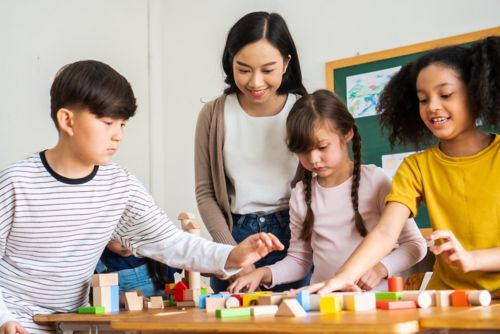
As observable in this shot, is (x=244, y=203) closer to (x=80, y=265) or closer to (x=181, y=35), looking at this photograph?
(x=80, y=265)

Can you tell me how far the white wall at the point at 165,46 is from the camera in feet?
10.1

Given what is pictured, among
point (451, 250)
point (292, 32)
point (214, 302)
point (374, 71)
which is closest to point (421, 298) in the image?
point (451, 250)

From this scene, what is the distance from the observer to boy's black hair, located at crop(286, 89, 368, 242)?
1836 mm

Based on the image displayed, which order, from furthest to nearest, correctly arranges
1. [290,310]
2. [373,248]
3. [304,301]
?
1. [373,248]
2. [304,301]
3. [290,310]

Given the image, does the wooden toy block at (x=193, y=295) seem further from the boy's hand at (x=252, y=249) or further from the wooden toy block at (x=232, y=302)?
the wooden toy block at (x=232, y=302)

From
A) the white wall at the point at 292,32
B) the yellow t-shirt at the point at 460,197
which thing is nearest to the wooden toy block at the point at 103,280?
the yellow t-shirt at the point at 460,197

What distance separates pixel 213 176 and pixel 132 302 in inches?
21.5

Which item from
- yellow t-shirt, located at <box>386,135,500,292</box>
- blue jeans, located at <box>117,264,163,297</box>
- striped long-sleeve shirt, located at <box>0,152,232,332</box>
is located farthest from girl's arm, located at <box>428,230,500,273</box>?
blue jeans, located at <box>117,264,163,297</box>

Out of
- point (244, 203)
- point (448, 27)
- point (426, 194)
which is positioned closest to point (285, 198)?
point (244, 203)

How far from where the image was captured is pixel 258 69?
1.88m

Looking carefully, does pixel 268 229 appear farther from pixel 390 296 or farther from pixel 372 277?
pixel 390 296

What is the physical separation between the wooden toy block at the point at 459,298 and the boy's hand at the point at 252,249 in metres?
0.39

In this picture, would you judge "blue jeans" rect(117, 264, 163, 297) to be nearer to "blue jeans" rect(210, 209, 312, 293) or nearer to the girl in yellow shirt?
"blue jeans" rect(210, 209, 312, 293)

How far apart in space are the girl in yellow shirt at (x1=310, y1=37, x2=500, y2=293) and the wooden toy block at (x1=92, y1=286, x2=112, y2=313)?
586 mm
